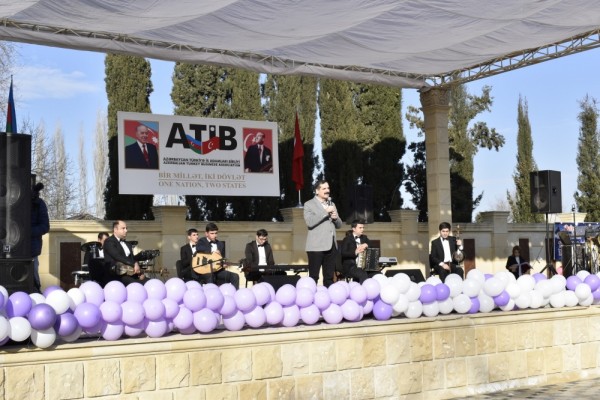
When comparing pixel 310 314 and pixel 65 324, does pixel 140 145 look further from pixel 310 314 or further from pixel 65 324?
pixel 65 324

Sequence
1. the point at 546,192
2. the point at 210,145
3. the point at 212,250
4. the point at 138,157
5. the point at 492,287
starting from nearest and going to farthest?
the point at 492,287, the point at 212,250, the point at 546,192, the point at 138,157, the point at 210,145

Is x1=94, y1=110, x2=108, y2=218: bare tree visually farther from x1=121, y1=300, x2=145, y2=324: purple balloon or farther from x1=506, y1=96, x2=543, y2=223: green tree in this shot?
x1=121, y1=300, x2=145, y2=324: purple balloon

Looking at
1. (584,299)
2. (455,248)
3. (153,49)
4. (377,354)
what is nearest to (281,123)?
(153,49)

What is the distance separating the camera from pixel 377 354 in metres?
7.44

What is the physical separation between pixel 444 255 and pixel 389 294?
6.21m

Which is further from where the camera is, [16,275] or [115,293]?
[115,293]

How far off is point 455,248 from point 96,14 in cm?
653

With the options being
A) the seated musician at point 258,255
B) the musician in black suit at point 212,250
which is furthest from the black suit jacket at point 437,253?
the musician in black suit at point 212,250

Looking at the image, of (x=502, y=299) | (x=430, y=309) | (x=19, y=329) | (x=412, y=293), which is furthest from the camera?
(x=502, y=299)

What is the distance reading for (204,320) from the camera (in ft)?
22.1

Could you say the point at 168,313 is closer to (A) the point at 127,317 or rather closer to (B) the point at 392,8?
(A) the point at 127,317

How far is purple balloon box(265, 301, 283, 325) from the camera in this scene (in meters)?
7.24

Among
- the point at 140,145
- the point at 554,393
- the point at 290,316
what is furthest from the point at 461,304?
the point at 140,145

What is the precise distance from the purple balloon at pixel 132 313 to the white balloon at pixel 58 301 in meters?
0.41
